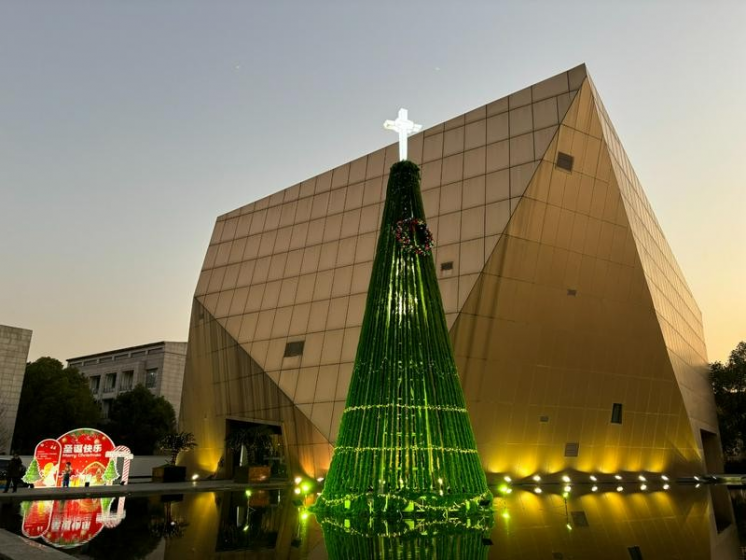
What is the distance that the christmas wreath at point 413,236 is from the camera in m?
12.0

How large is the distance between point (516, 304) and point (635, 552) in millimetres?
13332

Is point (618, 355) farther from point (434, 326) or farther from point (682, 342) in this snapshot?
point (434, 326)

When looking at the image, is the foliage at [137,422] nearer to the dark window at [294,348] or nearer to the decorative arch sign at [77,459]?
the decorative arch sign at [77,459]

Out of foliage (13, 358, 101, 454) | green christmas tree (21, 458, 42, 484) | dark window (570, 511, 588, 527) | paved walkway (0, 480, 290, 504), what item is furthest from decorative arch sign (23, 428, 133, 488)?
foliage (13, 358, 101, 454)

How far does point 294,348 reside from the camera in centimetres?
2583

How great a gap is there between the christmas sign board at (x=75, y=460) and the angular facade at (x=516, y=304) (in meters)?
6.01

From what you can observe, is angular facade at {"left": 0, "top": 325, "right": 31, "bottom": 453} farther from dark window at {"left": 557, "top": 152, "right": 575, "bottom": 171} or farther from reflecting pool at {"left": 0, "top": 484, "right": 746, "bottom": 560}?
dark window at {"left": 557, "top": 152, "right": 575, "bottom": 171}

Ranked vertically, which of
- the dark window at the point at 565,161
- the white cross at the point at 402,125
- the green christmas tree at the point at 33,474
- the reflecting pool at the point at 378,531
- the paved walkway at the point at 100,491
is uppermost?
the dark window at the point at 565,161

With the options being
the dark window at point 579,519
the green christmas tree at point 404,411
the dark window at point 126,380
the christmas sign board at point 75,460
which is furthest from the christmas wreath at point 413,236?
the dark window at point 126,380

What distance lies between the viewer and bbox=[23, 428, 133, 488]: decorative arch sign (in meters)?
22.4

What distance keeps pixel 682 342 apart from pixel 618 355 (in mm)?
10892

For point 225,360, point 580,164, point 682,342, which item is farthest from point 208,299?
point 682,342

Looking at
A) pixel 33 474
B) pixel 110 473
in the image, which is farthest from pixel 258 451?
pixel 33 474

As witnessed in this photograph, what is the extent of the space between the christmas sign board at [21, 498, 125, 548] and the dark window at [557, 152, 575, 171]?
61.3 feet
